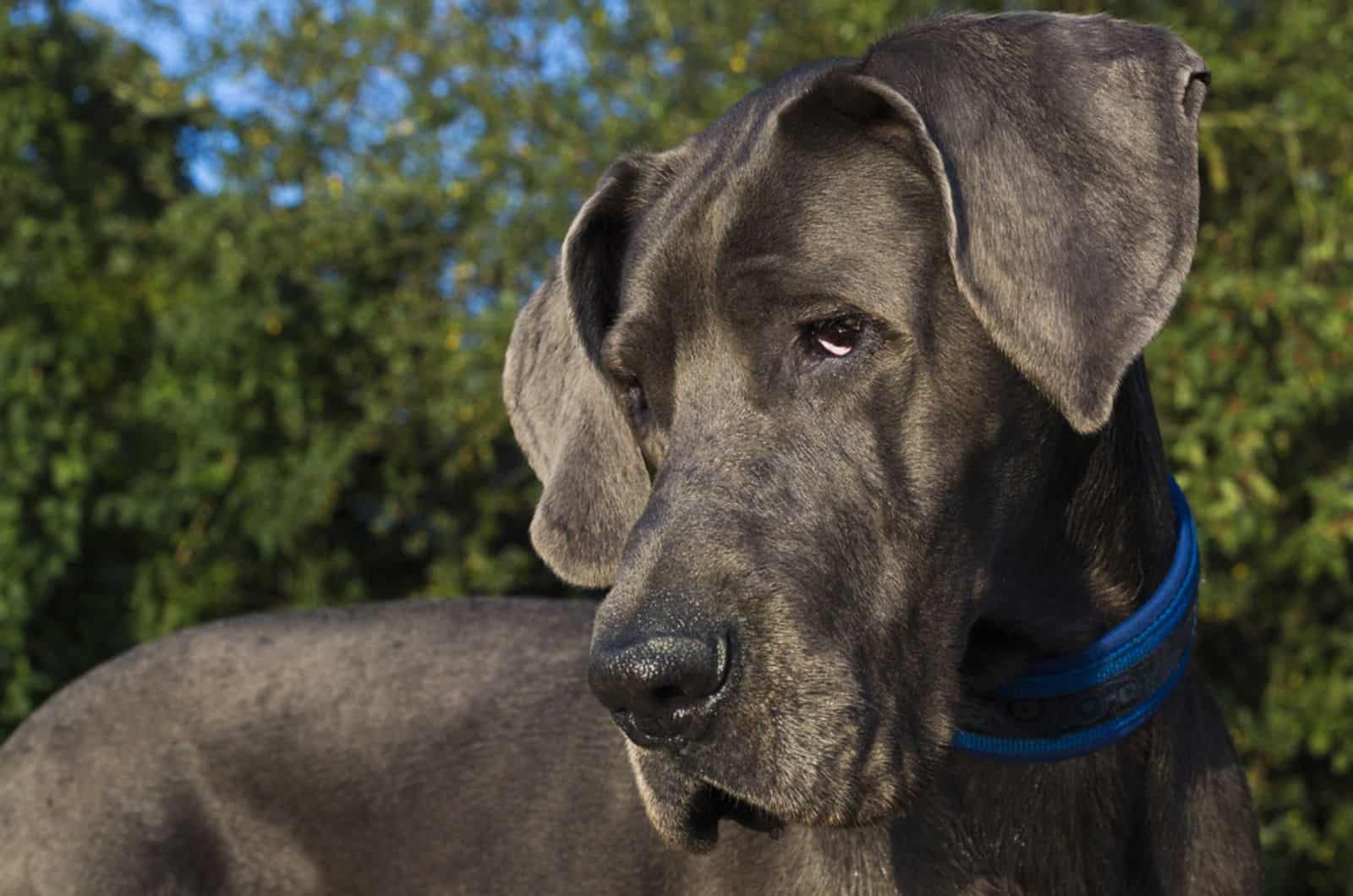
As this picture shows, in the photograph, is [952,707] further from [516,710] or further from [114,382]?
[114,382]

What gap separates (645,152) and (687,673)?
1.41 metres

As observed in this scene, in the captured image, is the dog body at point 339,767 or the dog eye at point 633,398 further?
the dog body at point 339,767

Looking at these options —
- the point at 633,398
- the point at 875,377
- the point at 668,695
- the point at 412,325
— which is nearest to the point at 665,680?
the point at 668,695

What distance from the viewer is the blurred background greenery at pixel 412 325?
6234 mm

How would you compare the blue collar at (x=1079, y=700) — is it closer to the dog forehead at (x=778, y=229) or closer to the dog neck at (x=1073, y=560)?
the dog neck at (x=1073, y=560)

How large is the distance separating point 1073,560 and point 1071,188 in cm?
64

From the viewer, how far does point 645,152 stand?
3.35 metres

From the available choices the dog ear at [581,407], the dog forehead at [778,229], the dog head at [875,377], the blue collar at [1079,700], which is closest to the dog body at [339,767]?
the dog ear at [581,407]

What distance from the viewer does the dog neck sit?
2.72m

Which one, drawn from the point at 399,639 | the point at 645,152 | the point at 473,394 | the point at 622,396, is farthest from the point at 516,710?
the point at 473,394

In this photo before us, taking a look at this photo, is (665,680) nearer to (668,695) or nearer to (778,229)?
(668,695)

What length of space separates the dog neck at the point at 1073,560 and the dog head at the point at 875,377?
0.05 metres

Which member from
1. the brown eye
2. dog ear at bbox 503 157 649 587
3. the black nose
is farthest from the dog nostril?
dog ear at bbox 503 157 649 587

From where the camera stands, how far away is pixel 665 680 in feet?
7.36
